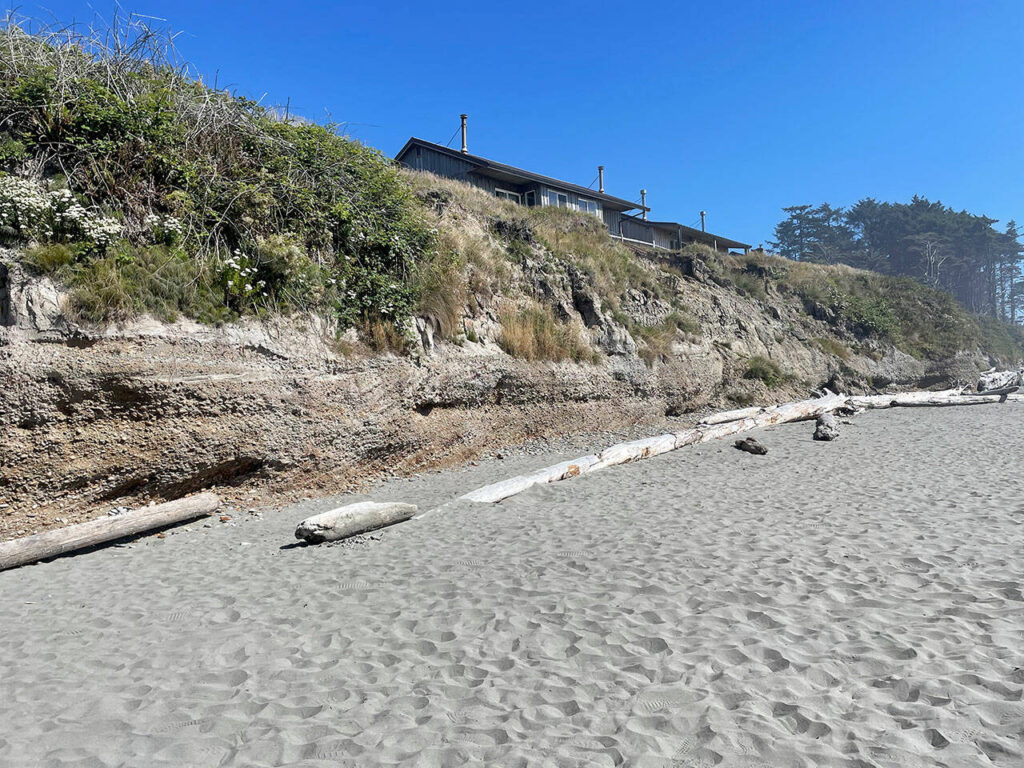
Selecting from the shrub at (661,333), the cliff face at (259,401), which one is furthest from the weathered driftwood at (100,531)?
the shrub at (661,333)

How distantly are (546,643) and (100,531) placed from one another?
613 cm

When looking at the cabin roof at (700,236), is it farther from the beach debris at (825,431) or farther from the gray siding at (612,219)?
the beach debris at (825,431)

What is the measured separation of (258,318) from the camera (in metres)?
9.41

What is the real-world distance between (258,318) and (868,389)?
2782 centimetres

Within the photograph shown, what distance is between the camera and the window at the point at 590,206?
31.1 metres

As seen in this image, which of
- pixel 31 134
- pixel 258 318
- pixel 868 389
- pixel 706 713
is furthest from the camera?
pixel 868 389

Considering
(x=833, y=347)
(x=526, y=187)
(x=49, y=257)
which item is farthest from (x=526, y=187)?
(x=49, y=257)

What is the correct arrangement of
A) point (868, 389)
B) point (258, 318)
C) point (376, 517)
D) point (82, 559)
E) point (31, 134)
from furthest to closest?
point (868, 389) < point (258, 318) < point (31, 134) < point (376, 517) < point (82, 559)

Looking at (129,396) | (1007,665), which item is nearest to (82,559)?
(129,396)

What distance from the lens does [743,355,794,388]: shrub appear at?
21.8 m

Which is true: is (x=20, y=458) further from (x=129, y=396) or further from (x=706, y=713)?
(x=706, y=713)

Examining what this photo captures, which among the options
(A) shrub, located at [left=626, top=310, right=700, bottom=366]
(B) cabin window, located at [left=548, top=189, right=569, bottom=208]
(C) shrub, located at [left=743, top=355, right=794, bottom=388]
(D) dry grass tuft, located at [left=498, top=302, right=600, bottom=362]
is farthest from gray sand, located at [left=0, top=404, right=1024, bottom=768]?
(B) cabin window, located at [left=548, top=189, right=569, bottom=208]

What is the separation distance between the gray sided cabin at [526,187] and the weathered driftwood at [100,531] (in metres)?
22.4

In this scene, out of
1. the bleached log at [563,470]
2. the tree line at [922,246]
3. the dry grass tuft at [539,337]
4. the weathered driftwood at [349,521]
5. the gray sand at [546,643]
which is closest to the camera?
the gray sand at [546,643]
